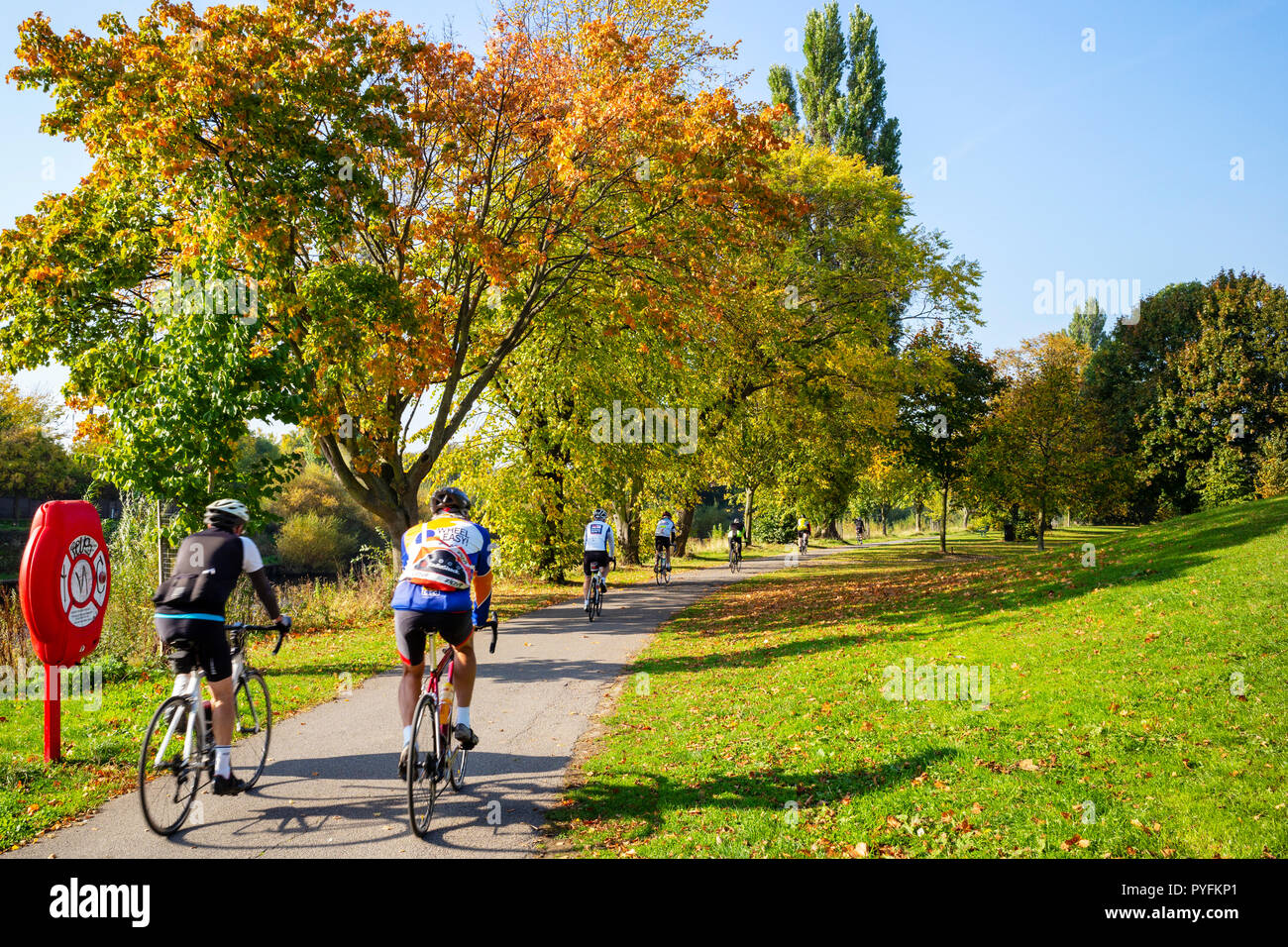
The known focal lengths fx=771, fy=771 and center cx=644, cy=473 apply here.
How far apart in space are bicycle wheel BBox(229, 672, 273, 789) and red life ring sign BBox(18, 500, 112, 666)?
1.72 meters

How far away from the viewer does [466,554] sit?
5617mm

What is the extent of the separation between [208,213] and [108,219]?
7.82 ft

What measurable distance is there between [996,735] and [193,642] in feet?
22.2

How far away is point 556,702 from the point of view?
9539 millimetres

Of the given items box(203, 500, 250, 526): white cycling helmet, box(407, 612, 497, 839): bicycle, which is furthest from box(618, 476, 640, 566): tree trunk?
box(203, 500, 250, 526): white cycling helmet

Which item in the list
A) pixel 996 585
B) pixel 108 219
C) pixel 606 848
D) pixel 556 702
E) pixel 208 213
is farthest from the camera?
pixel 996 585

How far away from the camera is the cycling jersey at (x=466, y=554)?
540 centimetres

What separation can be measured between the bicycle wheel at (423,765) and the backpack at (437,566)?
843 mm

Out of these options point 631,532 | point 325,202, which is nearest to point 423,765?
point 325,202

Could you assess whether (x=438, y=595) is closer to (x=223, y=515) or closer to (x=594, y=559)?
(x=223, y=515)

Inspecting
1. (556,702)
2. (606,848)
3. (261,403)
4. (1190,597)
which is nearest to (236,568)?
(606,848)

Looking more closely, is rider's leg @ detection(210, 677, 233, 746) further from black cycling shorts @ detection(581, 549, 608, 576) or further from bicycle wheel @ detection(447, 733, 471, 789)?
black cycling shorts @ detection(581, 549, 608, 576)

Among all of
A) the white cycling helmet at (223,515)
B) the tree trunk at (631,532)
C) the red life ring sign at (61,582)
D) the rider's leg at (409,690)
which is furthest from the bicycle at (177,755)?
the tree trunk at (631,532)

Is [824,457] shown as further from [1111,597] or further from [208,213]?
[208,213]
